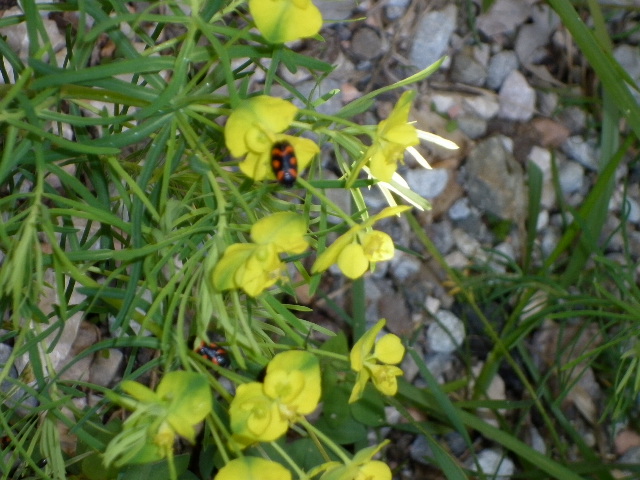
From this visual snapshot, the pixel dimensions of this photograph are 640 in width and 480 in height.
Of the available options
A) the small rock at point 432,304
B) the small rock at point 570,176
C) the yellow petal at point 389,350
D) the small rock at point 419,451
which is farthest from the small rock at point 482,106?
the yellow petal at point 389,350

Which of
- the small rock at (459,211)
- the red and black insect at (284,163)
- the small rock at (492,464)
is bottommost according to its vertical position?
the small rock at (492,464)

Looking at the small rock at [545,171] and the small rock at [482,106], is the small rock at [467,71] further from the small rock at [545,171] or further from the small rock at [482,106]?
the small rock at [545,171]

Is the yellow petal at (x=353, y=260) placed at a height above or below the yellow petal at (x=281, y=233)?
below

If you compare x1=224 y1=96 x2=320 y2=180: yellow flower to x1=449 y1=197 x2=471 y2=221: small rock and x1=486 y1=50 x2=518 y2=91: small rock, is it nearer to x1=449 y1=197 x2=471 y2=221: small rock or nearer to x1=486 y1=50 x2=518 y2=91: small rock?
x1=449 y1=197 x2=471 y2=221: small rock

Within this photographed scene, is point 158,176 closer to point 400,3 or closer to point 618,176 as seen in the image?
point 400,3

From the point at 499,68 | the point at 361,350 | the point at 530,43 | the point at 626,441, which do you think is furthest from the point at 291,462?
the point at 530,43

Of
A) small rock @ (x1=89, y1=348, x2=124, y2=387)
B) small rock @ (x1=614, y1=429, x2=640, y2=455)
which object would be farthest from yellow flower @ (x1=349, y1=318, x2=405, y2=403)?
small rock @ (x1=614, y1=429, x2=640, y2=455)
